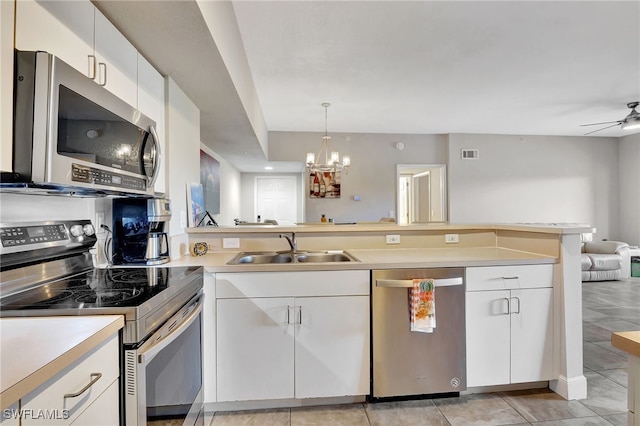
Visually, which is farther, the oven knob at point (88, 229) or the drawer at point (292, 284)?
the drawer at point (292, 284)

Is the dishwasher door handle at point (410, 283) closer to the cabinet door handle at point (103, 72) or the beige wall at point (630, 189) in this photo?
Answer: the cabinet door handle at point (103, 72)

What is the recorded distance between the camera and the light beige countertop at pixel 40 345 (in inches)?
25.3

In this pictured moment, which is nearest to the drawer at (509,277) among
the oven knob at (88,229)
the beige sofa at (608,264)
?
the oven knob at (88,229)

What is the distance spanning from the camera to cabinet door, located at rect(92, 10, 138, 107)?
1293mm

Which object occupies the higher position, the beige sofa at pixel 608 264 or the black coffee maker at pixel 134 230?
the black coffee maker at pixel 134 230

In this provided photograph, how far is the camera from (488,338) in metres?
1.90

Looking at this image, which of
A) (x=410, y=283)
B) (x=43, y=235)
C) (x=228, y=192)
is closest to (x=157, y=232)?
(x=43, y=235)

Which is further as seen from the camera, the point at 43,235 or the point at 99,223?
the point at 99,223

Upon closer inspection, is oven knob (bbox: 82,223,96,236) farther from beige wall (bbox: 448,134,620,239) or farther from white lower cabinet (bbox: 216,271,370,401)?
beige wall (bbox: 448,134,620,239)

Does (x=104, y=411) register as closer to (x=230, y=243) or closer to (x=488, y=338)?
(x=230, y=243)

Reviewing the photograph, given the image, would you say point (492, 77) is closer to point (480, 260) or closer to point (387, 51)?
point (387, 51)

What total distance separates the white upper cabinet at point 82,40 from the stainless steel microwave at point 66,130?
98mm

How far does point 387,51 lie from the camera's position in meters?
2.88

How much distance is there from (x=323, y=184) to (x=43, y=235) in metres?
4.85
